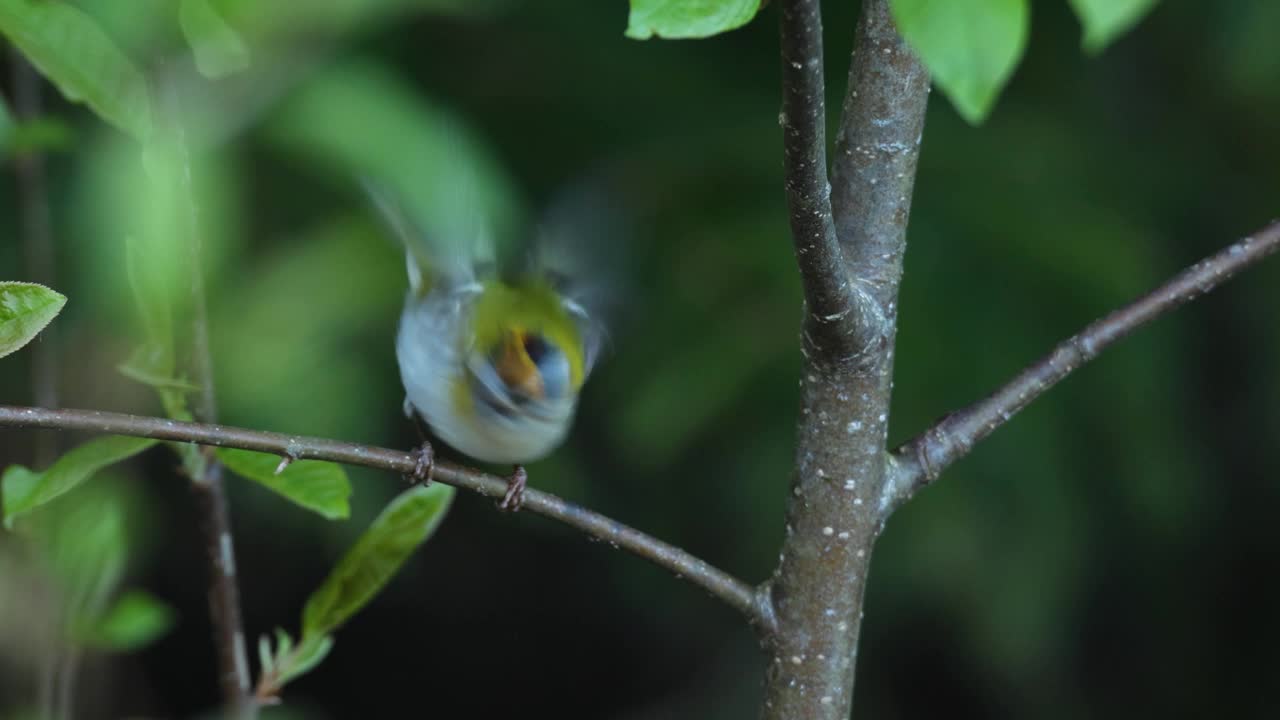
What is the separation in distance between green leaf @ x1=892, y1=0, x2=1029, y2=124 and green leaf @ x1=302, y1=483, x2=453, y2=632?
1.54ft

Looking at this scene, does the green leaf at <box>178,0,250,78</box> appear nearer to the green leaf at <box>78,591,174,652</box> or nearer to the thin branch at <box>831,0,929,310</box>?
the thin branch at <box>831,0,929,310</box>

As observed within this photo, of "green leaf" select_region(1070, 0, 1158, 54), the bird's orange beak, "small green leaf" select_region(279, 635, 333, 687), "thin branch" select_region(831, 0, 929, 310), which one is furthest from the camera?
the bird's orange beak

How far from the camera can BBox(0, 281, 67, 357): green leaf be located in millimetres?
511

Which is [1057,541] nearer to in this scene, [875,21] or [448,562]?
[448,562]

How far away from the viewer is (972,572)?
1649 millimetres

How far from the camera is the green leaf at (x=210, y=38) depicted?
0.46 m

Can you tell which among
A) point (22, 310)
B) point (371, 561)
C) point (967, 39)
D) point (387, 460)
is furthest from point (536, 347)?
point (967, 39)

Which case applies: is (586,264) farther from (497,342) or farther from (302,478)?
(302,478)

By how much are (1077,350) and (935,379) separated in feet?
2.74

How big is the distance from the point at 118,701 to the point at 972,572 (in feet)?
4.15

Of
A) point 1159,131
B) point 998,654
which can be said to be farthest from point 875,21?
point 1159,131

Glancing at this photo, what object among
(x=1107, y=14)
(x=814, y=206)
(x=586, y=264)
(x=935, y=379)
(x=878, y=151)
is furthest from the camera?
(x=935, y=379)

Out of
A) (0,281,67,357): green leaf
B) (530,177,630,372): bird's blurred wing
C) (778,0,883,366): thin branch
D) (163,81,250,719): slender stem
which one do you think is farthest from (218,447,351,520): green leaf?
(530,177,630,372): bird's blurred wing

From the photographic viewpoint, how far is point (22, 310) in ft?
1.69
